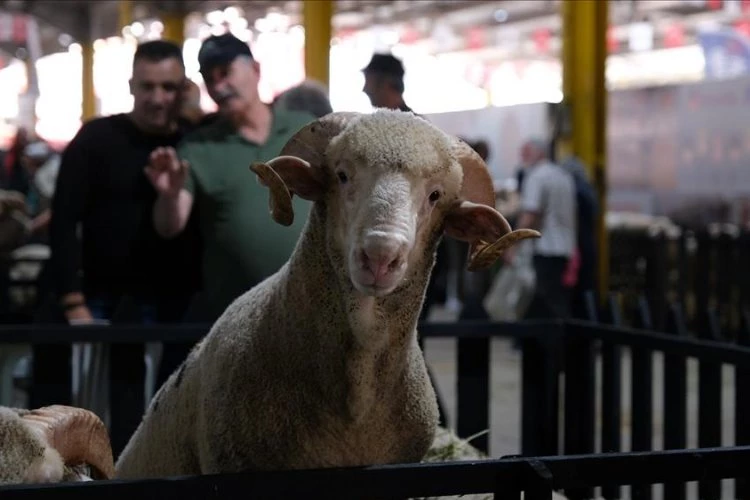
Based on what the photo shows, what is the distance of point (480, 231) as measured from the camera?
2027 millimetres

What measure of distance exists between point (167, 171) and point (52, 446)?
1.23 metres

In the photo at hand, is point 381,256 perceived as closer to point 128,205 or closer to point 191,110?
point 128,205

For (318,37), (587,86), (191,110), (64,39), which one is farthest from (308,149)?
(64,39)

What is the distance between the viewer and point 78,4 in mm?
14211

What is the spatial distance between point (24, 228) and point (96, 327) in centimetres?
365

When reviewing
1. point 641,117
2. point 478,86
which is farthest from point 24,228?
point 478,86

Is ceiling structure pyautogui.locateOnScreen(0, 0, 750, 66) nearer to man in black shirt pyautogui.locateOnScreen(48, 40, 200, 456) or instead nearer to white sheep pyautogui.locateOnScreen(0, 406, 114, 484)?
man in black shirt pyautogui.locateOnScreen(48, 40, 200, 456)

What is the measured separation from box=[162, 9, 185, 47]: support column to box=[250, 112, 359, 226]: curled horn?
9387 millimetres

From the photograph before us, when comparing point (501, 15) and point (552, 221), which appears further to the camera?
point (501, 15)

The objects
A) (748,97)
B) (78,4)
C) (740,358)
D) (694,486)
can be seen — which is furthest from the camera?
(78,4)

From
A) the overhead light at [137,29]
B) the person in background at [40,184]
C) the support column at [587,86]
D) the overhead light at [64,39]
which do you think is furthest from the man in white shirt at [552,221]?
the overhead light at [64,39]

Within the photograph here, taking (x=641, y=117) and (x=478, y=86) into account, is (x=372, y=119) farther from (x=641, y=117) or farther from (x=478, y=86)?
(x=478, y=86)

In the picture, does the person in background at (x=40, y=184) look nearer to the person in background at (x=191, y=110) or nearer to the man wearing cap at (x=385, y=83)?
the person in background at (x=191, y=110)

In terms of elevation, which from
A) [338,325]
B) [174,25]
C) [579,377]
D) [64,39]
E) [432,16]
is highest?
[432,16]
